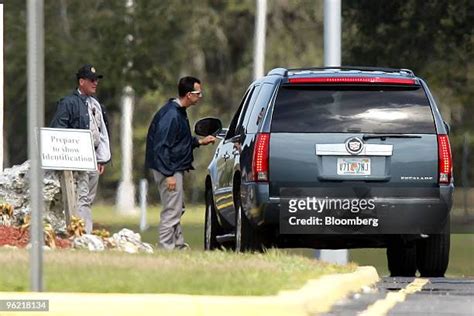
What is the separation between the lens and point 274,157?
16.6m

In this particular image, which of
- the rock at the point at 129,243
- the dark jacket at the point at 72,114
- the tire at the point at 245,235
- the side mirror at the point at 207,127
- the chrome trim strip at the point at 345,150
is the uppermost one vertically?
the dark jacket at the point at 72,114

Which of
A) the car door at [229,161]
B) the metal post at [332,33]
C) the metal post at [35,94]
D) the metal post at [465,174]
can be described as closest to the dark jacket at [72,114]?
the car door at [229,161]

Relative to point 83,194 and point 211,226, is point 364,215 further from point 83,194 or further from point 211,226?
point 83,194

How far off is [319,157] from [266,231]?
0.91m

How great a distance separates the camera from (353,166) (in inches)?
658

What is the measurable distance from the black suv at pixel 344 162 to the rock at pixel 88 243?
5.76 ft

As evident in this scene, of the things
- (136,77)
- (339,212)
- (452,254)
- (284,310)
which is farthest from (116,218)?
(284,310)

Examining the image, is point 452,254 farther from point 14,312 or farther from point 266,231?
point 14,312

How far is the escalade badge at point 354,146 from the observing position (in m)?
16.7

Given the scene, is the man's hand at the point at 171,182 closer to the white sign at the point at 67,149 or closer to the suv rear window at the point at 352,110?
the white sign at the point at 67,149

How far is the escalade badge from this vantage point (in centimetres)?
1667

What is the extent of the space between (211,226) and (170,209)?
57 cm

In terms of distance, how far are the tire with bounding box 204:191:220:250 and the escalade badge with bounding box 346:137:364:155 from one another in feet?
11.1
